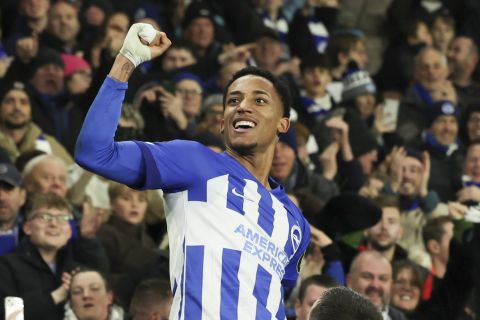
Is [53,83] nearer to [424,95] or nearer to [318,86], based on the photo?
[318,86]

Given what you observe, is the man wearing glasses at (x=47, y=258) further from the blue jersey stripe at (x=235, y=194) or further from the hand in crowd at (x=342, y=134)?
the hand in crowd at (x=342, y=134)

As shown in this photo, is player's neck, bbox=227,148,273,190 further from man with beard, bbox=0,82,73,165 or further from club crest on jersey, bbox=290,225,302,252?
man with beard, bbox=0,82,73,165

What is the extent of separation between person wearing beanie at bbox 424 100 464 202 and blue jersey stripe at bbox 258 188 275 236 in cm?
568

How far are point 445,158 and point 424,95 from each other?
4.52 feet

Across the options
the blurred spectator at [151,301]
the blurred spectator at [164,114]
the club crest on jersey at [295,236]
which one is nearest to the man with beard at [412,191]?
the blurred spectator at [164,114]

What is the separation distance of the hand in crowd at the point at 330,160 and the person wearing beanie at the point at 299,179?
0.28 m

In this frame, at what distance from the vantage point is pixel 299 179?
959 cm

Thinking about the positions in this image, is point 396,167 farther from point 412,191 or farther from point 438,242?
point 438,242

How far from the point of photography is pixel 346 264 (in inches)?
346

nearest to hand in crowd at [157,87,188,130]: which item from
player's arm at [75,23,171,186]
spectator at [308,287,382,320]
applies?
player's arm at [75,23,171,186]

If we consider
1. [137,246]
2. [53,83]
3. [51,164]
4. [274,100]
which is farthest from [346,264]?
[274,100]

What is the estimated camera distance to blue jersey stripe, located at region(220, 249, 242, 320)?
4.88 m

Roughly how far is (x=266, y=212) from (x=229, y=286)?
38cm

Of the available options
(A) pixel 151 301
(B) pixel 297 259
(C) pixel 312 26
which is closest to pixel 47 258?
(A) pixel 151 301
